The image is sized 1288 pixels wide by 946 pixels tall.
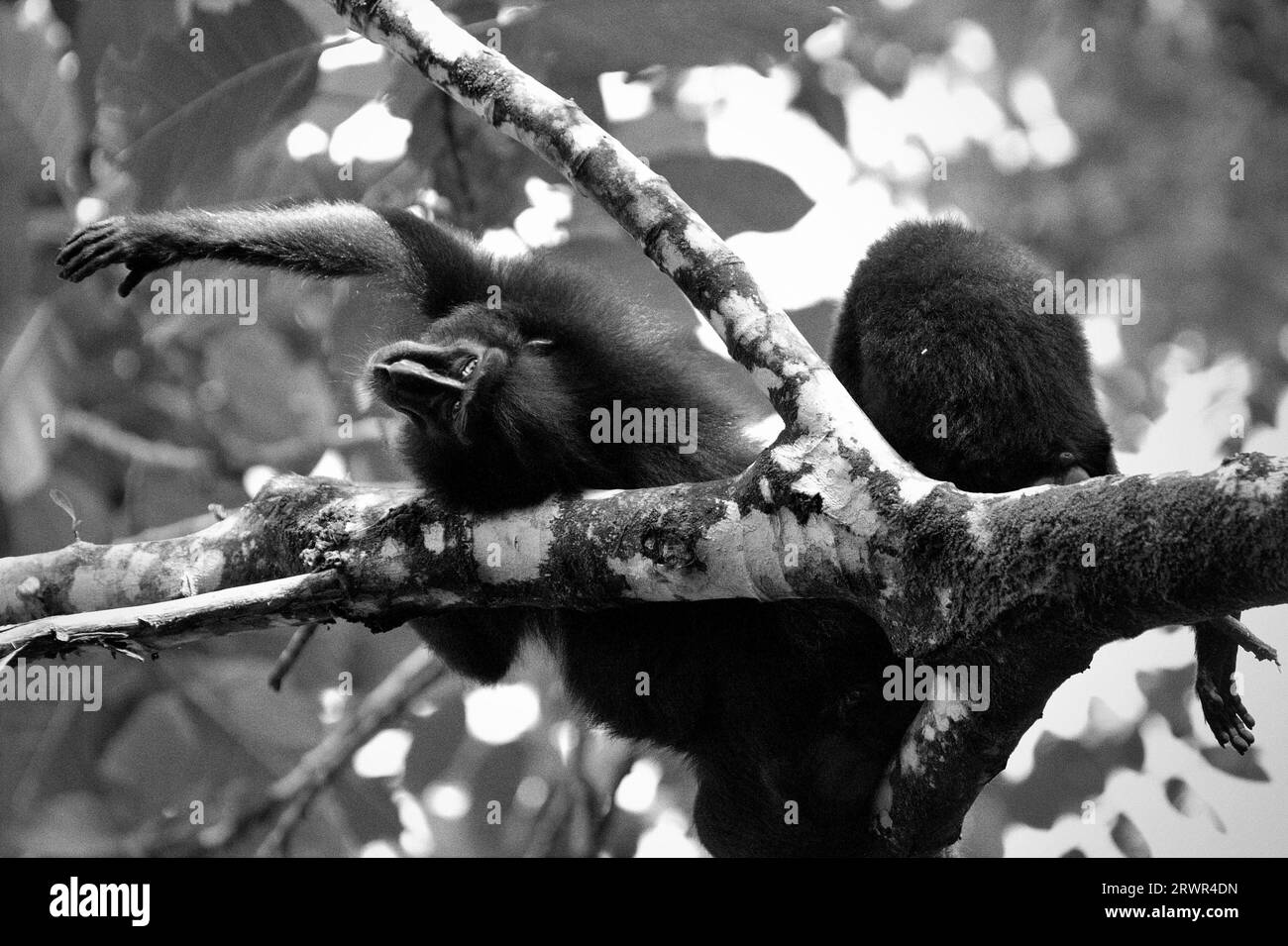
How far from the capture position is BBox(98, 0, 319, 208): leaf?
5.96 metres

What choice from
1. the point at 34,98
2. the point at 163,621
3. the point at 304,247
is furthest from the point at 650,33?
the point at 163,621

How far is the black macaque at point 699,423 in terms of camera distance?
12.6 feet

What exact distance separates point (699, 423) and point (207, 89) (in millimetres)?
3336

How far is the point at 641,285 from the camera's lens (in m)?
5.71

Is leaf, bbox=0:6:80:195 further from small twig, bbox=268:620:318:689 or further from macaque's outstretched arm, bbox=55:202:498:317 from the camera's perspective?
small twig, bbox=268:620:318:689

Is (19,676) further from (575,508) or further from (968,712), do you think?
(968,712)

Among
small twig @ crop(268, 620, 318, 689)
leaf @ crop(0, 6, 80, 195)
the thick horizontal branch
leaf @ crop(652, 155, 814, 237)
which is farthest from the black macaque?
leaf @ crop(0, 6, 80, 195)

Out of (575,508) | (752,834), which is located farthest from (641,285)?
(752,834)

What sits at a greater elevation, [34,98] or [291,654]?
[34,98]

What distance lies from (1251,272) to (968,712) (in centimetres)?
833

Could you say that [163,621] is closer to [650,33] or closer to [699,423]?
[699,423]

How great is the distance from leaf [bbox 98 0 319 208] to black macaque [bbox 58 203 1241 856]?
158cm

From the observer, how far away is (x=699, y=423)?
4.56 m
